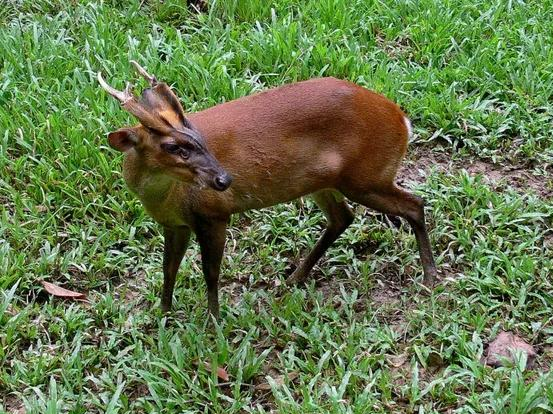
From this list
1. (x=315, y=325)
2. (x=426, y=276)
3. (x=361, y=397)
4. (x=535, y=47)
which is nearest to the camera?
(x=361, y=397)

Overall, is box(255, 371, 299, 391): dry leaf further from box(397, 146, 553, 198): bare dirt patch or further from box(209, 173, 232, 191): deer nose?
box(397, 146, 553, 198): bare dirt patch

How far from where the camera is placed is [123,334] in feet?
17.3

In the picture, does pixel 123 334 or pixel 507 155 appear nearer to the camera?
pixel 123 334

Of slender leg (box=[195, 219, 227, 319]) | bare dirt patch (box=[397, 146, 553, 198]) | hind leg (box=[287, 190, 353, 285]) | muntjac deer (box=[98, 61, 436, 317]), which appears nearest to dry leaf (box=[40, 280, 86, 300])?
muntjac deer (box=[98, 61, 436, 317])

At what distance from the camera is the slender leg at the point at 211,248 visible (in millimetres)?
5062

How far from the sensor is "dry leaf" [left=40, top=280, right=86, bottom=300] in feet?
18.2

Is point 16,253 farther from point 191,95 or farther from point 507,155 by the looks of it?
point 507,155

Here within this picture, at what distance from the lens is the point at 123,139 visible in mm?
4535

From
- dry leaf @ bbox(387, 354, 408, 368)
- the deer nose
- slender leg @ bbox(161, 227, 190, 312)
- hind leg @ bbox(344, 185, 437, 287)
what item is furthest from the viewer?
hind leg @ bbox(344, 185, 437, 287)

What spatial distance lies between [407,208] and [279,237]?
0.92 meters

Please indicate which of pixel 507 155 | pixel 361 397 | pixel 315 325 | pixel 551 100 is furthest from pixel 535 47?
pixel 361 397

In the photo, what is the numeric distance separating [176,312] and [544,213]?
2.37 meters

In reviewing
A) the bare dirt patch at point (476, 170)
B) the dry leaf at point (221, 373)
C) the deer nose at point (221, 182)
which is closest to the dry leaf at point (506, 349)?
the dry leaf at point (221, 373)

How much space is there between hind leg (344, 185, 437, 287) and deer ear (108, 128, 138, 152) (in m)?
1.36
